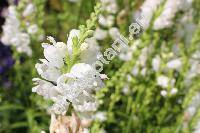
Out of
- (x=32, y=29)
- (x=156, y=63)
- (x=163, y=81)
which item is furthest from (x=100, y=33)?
(x=163, y=81)

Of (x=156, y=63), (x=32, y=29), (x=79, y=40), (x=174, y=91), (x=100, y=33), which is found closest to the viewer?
(x=79, y=40)

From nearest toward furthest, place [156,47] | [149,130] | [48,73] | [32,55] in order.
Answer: [48,73], [149,130], [156,47], [32,55]

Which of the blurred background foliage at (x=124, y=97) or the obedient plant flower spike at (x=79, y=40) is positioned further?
the blurred background foliage at (x=124, y=97)

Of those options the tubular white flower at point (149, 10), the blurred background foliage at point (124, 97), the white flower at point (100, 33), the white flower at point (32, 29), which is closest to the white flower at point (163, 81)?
the blurred background foliage at point (124, 97)

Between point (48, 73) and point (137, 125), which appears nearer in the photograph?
point (48, 73)

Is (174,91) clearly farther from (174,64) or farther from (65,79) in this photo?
(65,79)

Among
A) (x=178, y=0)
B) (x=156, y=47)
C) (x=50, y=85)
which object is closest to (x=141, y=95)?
(x=156, y=47)

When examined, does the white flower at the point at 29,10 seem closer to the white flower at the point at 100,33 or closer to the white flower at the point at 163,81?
the white flower at the point at 100,33

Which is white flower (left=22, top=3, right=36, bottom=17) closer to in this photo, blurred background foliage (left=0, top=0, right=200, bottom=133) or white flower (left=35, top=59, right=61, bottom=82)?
blurred background foliage (left=0, top=0, right=200, bottom=133)

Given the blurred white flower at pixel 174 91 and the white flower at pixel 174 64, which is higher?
the white flower at pixel 174 64

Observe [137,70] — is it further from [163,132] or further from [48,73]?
[48,73]

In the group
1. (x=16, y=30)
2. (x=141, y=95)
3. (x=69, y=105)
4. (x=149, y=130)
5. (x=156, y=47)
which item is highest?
(x=16, y=30)
